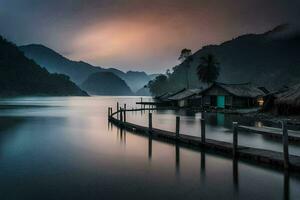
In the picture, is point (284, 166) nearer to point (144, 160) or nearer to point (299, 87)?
point (144, 160)

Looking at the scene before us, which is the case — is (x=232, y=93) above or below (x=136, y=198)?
above

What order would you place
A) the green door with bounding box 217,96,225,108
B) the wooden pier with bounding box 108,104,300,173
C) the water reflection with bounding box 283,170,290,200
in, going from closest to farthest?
the water reflection with bounding box 283,170,290,200, the wooden pier with bounding box 108,104,300,173, the green door with bounding box 217,96,225,108

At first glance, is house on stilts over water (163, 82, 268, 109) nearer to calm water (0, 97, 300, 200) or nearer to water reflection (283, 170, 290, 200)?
calm water (0, 97, 300, 200)

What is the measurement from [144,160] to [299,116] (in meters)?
22.7

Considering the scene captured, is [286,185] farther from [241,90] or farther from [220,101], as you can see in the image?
[241,90]

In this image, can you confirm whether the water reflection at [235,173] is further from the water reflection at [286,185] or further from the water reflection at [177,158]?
the water reflection at [177,158]

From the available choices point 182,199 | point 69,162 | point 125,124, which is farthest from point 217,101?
point 182,199

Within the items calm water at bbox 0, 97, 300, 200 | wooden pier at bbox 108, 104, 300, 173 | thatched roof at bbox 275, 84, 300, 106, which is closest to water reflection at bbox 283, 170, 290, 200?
calm water at bbox 0, 97, 300, 200

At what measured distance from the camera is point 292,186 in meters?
11.8

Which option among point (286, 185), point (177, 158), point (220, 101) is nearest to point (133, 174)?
point (177, 158)

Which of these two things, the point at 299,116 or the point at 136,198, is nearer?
the point at 136,198

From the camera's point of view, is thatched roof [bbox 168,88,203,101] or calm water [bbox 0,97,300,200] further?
thatched roof [bbox 168,88,203,101]

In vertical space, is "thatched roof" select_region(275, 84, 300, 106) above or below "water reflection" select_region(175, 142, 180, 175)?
above

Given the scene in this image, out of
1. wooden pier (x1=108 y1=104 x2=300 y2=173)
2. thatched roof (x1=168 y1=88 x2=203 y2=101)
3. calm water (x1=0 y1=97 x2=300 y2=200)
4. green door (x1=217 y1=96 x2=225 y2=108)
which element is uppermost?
thatched roof (x1=168 y1=88 x2=203 y2=101)
